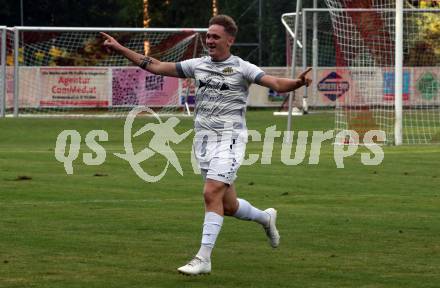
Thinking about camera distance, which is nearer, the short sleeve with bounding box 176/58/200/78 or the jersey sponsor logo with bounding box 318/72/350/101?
the short sleeve with bounding box 176/58/200/78

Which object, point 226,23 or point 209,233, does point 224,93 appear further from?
point 209,233

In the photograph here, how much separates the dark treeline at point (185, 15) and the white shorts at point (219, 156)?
5015 cm

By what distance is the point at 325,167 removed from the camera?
64.5ft

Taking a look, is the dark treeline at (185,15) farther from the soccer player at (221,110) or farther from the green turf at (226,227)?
the soccer player at (221,110)

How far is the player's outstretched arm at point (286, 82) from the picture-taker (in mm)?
9242

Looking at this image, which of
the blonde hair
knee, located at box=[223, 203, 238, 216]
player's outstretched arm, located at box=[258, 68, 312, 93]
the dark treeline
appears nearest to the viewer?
player's outstretched arm, located at box=[258, 68, 312, 93]

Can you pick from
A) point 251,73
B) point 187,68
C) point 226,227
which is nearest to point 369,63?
point 226,227

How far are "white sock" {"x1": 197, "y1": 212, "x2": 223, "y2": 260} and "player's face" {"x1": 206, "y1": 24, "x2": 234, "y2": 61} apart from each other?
126 centimetres

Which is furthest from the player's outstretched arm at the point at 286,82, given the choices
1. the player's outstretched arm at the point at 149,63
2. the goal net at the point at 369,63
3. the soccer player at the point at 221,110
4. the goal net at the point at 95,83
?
the goal net at the point at 95,83

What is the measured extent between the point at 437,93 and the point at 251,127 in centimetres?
1069

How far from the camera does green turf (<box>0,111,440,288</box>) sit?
9062 mm

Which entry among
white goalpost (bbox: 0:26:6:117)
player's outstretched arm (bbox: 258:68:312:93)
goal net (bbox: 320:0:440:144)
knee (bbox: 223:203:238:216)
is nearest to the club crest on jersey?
player's outstretched arm (bbox: 258:68:312:93)

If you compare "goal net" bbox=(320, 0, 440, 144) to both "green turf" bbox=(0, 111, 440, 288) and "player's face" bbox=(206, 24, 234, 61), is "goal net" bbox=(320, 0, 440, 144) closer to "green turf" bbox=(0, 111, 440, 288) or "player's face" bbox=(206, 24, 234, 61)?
"green turf" bbox=(0, 111, 440, 288)

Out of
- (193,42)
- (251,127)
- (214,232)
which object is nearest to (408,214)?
(214,232)
